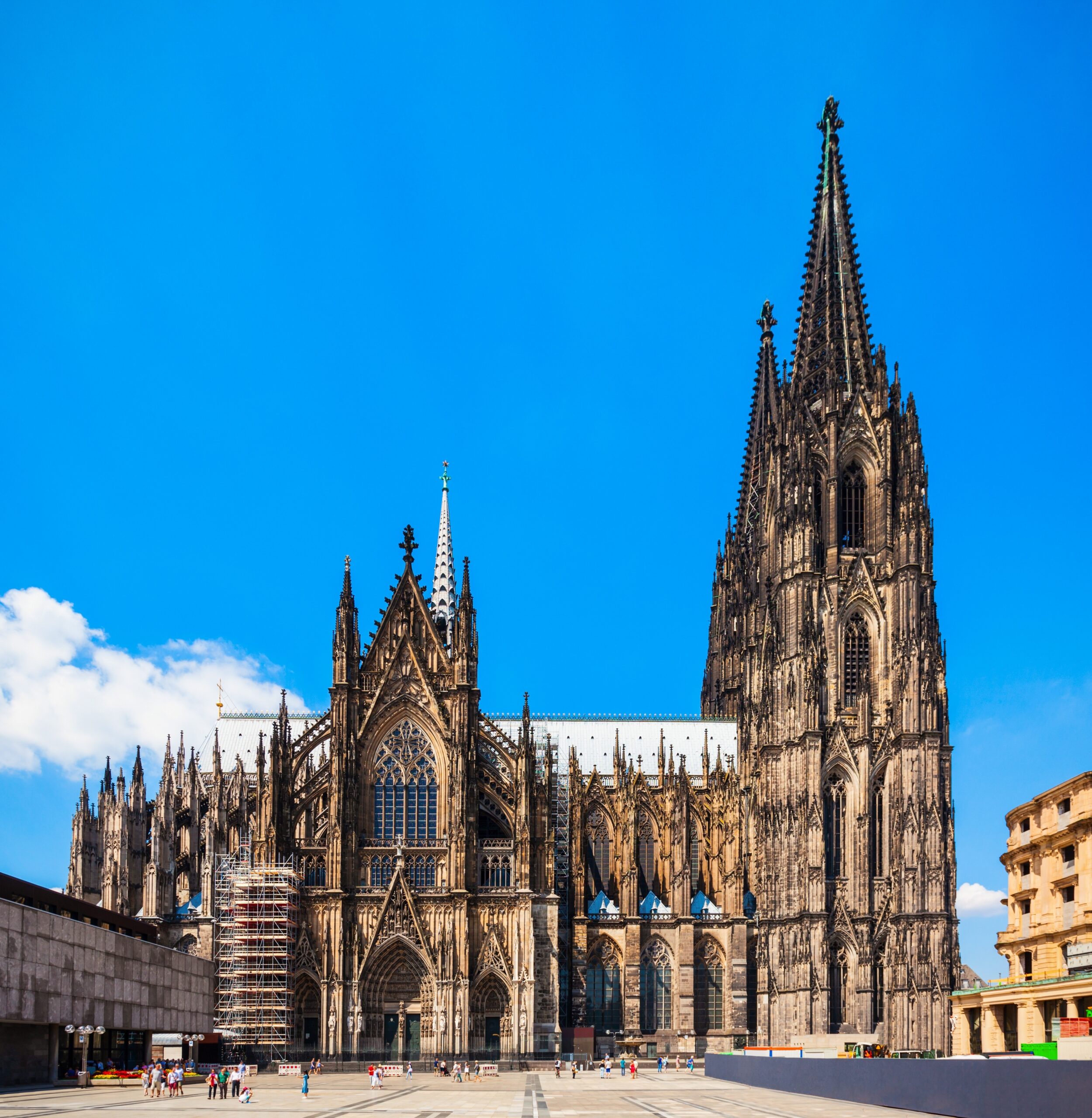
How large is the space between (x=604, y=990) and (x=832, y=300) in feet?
156

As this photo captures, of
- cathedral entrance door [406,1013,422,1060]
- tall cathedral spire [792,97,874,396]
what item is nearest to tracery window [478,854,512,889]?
cathedral entrance door [406,1013,422,1060]

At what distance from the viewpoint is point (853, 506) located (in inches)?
3656

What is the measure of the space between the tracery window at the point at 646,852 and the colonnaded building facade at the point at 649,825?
0.19 metres

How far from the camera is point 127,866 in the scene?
3477 inches

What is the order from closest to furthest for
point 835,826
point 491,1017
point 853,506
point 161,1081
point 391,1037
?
1. point 161,1081
2. point 391,1037
3. point 491,1017
4. point 835,826
5. point 853,506

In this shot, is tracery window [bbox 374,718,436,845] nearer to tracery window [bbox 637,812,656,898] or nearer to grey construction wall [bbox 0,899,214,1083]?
grey construction wall [bbox 0,899,214,1083]

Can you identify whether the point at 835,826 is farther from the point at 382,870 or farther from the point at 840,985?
the point at 382,870

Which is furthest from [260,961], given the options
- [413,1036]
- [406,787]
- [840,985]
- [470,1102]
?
[840,985]

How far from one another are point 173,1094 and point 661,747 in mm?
42295

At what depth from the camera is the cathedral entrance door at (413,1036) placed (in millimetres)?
79375

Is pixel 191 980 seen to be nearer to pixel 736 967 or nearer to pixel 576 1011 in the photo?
pixel 576 1011

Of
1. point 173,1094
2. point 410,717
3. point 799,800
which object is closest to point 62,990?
point 173,1094

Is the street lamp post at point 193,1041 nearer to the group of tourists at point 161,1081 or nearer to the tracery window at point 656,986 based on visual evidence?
the group of tourists at point 161,1081

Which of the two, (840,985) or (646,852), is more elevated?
(646,852)
